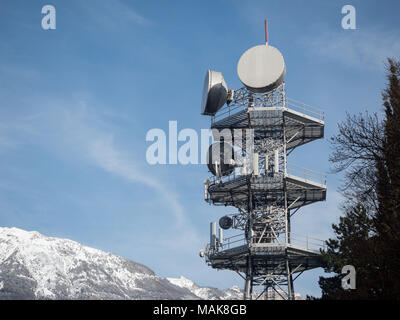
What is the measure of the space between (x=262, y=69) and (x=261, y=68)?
14 centimetres

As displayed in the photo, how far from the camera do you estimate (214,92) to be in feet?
205

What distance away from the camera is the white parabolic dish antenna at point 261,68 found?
2250 inches

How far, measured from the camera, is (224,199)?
63562 millimetres

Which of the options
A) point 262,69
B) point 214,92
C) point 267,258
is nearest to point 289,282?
point 267,258

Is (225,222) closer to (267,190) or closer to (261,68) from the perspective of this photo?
(267,190)

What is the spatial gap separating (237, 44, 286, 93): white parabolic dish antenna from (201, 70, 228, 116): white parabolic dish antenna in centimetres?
452

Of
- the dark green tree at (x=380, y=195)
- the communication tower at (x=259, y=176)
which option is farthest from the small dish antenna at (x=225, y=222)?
the dark green tree at (x=380, y=195)

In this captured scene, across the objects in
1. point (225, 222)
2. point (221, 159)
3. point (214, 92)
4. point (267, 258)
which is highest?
point (214, 92)

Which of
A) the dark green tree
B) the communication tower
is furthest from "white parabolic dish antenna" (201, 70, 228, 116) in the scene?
the dark green tree

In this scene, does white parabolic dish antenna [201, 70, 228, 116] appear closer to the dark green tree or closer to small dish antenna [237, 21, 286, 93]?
small dish antenna [237, 21, 286, 93]
